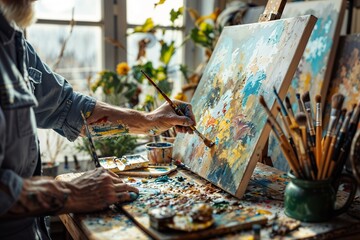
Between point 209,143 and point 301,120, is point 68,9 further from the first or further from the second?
point 301,120

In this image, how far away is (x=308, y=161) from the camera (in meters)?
1.04

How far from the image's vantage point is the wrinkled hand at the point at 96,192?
1.11 metres

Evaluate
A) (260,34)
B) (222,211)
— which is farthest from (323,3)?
(222,211)

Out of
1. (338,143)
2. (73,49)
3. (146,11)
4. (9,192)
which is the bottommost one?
(9,192)

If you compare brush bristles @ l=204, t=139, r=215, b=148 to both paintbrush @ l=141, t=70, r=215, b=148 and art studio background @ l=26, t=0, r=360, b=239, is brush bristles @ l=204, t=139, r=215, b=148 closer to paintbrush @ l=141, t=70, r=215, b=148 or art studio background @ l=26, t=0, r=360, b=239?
paintbrush @ l=141, t=70, r=215, b=148

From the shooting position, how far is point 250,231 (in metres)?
1.01

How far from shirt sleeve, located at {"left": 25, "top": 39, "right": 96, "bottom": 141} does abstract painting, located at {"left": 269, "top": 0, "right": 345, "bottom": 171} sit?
2.96 feet

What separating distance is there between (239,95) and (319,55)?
67cm

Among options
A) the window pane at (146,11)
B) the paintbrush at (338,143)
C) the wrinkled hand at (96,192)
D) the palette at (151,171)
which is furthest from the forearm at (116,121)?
the window pane at (146,11)

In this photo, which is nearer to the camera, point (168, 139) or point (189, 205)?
point (189, 205)

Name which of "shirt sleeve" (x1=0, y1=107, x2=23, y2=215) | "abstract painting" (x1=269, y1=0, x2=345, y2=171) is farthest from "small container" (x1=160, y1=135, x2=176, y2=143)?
"shirt sleeve" (x1=0, y1=107, x2=23, y2=215)

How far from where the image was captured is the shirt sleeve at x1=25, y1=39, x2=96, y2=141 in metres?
1.41

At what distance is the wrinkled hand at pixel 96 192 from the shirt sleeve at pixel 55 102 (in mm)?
323

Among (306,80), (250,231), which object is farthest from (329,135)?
(306,80)
